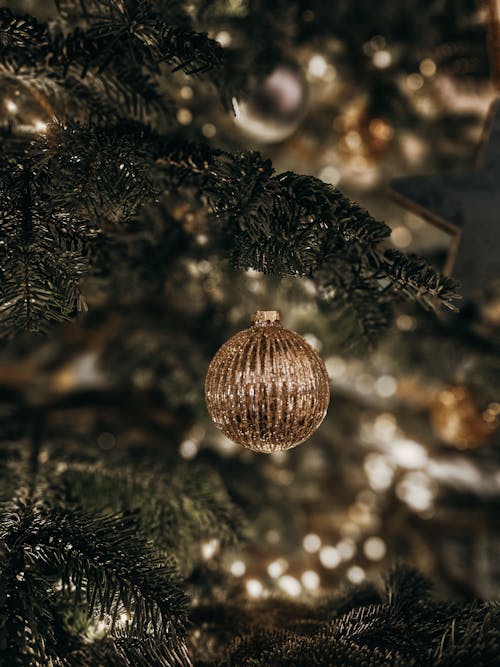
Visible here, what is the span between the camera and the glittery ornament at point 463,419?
3.60 ft

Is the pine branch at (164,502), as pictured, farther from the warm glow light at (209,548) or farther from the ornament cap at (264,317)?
the ornament cap at (264,317)

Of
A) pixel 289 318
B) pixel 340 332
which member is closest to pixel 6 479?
pixel 340 332

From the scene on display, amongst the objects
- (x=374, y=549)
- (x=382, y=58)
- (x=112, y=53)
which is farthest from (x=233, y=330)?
(x=374, y=549)

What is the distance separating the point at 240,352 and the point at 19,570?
0.28 meters

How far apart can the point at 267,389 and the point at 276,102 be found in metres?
0.57

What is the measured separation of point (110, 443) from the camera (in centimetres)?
123

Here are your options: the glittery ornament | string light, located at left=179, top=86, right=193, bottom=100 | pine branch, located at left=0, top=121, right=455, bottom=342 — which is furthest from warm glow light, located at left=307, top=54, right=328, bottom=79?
the glittery ornament

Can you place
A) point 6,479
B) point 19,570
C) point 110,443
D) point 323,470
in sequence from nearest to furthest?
1. point 19,570
2. point 6,479
3. point 110,443
4. point 323,470

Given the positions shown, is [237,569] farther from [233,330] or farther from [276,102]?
[276,102]

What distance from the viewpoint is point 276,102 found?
0.83m

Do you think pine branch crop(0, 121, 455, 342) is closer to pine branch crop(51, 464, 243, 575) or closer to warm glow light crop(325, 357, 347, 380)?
pine branch crop(51, 464, 243, 575)

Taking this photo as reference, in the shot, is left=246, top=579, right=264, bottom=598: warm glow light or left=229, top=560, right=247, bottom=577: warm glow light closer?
left=246, top=579, right=264, bottom=598: warm glow light

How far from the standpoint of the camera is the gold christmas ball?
0.49 meters

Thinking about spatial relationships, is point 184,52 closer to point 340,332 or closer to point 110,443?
point 340,332
